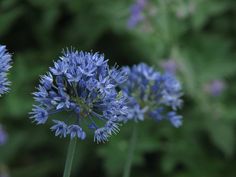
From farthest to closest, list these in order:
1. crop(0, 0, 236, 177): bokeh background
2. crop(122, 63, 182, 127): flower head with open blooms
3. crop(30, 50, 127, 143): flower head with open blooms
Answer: crop(0, 0, 236, 177): bokeh background → crop(122, 63, 182, 127): flower head with open blooms → crop(30, 50, 127, 143): flower head with open blooms

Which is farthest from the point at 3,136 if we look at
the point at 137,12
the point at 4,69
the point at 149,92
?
the point at 4,69

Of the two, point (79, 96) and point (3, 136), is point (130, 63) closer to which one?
point (3, 136)

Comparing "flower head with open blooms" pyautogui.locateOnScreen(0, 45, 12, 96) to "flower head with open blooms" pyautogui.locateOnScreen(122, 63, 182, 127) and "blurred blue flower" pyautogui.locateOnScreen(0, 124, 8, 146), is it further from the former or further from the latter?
"blurred blue flower" pyautogui.locateOnScreen(0, 124, 8, 146)

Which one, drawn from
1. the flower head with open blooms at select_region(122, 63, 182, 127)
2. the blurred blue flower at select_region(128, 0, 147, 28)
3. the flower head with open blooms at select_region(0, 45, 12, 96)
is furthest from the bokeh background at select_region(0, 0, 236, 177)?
the flower head with open blooms at select_region(0, 45, 12, 96)

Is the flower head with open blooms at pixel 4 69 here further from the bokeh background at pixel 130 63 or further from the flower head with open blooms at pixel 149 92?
the bokeh background at pixel 130 63

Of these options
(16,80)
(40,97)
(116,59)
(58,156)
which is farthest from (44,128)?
(40,97)
